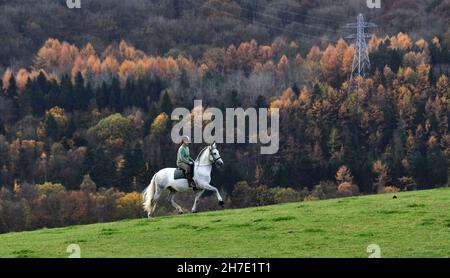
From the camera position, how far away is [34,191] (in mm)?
131250

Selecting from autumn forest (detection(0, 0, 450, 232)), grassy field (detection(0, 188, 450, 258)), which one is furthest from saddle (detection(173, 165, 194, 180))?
autumn forest (detection(0, 0, 450, 232))

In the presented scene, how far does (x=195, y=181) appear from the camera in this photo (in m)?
38.2

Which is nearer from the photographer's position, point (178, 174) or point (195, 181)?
point (195, 181)

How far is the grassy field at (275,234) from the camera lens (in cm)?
2644

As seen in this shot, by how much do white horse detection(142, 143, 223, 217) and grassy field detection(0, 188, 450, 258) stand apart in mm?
2839

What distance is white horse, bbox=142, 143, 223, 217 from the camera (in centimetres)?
3809

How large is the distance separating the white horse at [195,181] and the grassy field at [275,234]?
2.84m

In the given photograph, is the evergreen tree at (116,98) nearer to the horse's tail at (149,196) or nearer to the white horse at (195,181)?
the horse's tail at (149,196)

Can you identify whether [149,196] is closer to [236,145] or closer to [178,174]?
[178,174]

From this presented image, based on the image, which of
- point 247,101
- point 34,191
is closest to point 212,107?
point 247,101

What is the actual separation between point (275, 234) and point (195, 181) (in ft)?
31.5

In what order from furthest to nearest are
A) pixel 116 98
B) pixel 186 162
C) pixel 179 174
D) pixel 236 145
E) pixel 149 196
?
pixel 116 98, pixel 236 145, pixel 149 196, pixel 179 174, pixel 186 162

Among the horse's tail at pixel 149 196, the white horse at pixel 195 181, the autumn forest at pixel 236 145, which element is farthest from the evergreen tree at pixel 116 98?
the white horse at pixel 195 181

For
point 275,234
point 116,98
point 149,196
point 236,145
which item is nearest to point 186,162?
point 149,196
